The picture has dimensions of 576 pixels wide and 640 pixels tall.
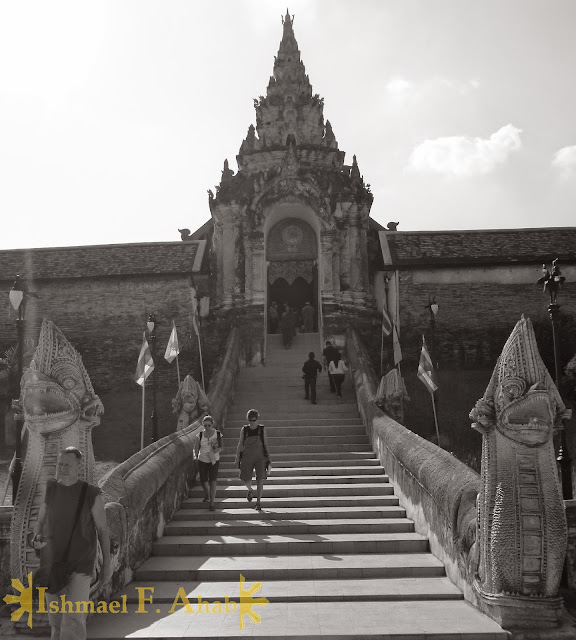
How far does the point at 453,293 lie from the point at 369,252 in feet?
12.8

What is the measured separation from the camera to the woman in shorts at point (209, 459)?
11.0 meters

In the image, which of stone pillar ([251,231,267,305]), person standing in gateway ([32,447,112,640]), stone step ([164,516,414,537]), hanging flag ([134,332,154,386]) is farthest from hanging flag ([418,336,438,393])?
person standing in gateway ([32,447,112,640])

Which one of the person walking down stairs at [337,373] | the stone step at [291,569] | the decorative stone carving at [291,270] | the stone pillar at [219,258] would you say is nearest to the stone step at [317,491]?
the stone step at [291,569]

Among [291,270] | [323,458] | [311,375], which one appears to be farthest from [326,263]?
[323,458]

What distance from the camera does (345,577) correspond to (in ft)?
27.7

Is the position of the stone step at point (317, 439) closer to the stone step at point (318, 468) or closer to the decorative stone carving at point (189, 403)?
the decorative stone carving at point (189, 403)

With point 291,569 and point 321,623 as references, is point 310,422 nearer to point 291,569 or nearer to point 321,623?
point 291,569

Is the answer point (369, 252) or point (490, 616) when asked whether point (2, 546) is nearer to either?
point (490, 616)

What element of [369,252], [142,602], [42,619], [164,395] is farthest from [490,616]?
[369,252]

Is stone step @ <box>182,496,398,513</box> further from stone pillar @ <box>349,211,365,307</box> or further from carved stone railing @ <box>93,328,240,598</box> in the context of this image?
stone pillar @ <box>349,211,365,307</box>

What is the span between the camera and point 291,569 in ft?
27.7

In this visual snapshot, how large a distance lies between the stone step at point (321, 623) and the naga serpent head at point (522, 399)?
177 centimetres

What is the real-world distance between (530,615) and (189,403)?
33.0 ft

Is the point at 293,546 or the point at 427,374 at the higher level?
the point at 427,374
